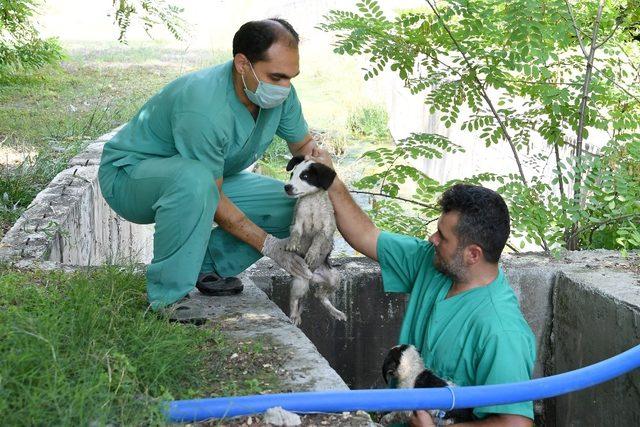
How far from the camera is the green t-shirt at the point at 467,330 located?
341 centimetres

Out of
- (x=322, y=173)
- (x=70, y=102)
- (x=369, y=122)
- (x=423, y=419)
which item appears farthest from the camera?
(x=369, y=122)

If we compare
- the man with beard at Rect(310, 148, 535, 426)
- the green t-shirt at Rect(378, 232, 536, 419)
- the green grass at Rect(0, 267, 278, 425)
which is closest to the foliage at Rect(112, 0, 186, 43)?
the green grass at Rect(0, 267, 278, 425)

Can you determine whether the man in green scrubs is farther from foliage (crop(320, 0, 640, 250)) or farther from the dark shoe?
foliage (crop(320, 0, 640, 250))

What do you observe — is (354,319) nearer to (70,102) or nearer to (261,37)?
(261,37)

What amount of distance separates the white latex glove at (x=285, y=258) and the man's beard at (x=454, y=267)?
0.99 meters

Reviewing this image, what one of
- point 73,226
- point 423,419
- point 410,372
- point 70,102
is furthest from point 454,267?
point 70,102

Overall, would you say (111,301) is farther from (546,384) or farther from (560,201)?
(560,201)

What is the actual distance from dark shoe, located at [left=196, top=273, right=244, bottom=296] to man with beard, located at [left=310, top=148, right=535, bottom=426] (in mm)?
1138

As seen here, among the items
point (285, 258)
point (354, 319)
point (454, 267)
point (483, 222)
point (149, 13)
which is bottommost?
point (354, 319)

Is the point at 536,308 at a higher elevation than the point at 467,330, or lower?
lower

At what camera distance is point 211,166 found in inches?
166

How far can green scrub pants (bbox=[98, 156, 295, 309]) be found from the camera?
4.11 metres

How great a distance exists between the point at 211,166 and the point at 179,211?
293 mm

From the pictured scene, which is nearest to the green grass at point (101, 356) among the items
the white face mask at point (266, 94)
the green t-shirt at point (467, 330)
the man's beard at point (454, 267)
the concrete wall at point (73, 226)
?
the concrete wall at point (73, 226)
